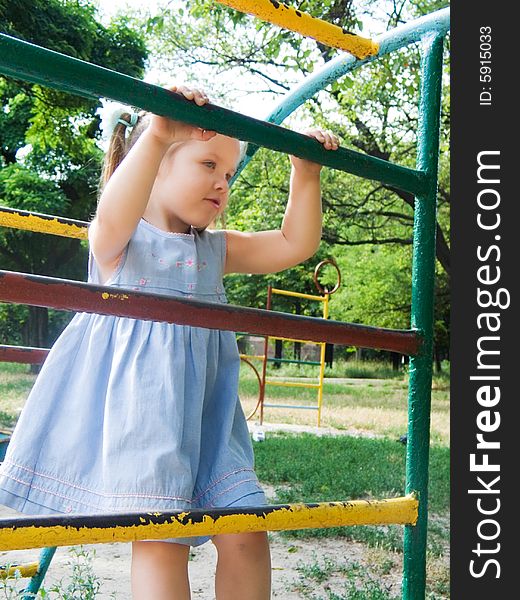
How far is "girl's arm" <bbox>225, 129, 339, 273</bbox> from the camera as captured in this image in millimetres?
1393

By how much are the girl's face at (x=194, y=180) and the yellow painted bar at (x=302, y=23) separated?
242mm

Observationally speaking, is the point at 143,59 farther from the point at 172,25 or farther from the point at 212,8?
the point at 212,8

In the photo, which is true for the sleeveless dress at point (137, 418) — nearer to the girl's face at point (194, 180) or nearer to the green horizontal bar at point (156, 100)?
the girl's face at point (194, 180)

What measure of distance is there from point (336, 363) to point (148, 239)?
17.9m

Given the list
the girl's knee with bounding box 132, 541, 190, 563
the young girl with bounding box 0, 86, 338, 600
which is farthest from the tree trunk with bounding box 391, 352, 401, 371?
the girl's knee with bounding box 132, 541, 190, 563

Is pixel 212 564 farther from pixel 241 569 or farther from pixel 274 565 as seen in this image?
pixel 241 569

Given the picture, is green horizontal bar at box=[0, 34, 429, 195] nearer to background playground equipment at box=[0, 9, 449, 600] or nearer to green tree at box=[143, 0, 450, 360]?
background playground equipment at box=[0, 9, 449, 600]

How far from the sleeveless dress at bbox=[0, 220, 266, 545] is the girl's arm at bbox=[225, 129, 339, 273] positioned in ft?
0.57

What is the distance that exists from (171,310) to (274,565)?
2150mm

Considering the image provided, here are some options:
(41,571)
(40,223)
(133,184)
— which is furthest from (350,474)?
(133,184)

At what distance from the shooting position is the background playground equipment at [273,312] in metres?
0.76

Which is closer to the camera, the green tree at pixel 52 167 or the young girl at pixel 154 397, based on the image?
the young girl at pixel 154 397

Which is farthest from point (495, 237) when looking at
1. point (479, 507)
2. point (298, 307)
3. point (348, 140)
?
point (298, 307)

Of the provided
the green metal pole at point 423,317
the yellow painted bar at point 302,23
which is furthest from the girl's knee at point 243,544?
the yellow painted bar at point 302,23
